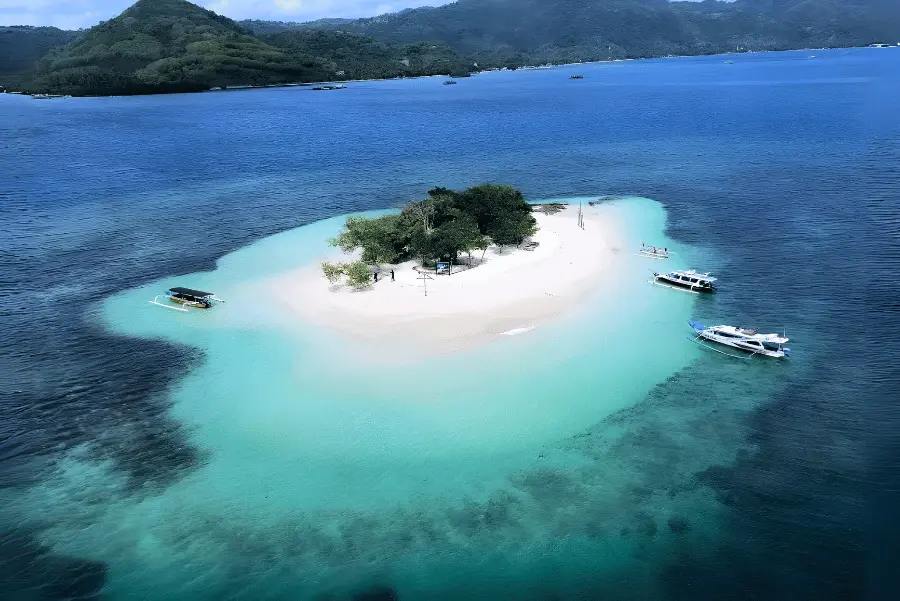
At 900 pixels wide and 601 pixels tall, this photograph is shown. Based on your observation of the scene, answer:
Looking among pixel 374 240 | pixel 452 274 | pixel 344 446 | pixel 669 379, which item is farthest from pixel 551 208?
pixel 344 446

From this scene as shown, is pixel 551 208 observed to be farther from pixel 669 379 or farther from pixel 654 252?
pixel 669 379

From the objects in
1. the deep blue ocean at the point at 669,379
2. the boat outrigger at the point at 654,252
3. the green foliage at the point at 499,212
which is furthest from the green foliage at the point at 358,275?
the boat outrigger at the point at 654,252

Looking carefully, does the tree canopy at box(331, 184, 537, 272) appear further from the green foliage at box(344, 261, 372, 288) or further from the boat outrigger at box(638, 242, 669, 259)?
the boat outrigger at box(638, 242, 669, 259)

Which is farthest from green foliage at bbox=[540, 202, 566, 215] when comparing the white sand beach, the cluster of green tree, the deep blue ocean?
the white sand beach

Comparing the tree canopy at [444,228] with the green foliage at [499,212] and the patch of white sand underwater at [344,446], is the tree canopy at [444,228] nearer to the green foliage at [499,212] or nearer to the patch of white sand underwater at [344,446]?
the green foliage at [499,212]

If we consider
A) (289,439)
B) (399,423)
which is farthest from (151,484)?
(399,423)

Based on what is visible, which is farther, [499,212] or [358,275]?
[499,212]
